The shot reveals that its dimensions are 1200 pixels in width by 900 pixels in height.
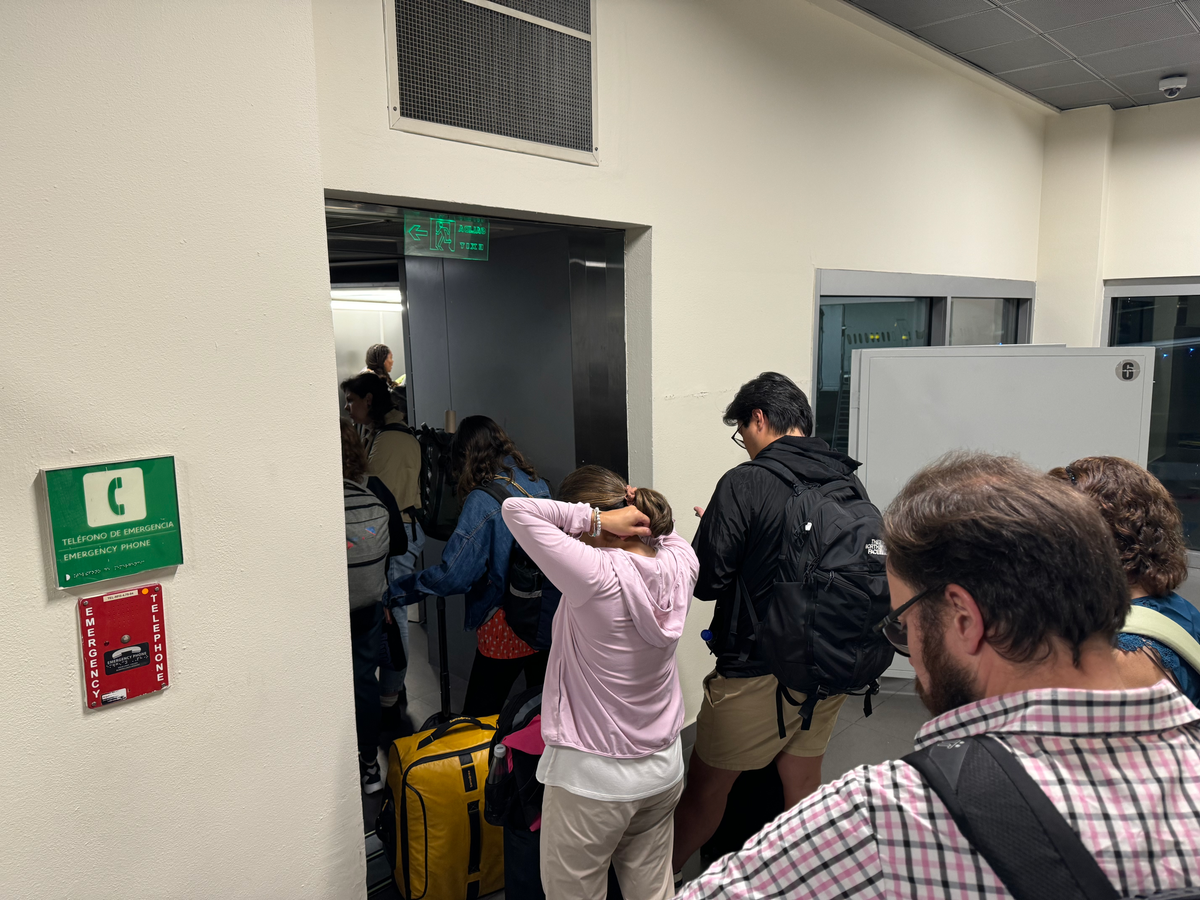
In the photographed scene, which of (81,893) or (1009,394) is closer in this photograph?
(81,893)

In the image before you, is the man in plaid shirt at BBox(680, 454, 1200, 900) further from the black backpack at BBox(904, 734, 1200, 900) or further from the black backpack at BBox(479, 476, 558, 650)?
the black backpack at BBox(479, 476, 558, 650)

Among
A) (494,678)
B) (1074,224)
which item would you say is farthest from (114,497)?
(1074,224)

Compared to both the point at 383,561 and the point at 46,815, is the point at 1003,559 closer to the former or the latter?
the point at 46,815

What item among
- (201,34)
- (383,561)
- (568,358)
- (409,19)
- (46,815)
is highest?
(409,19)

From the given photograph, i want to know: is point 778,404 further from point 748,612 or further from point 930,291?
point 930,291

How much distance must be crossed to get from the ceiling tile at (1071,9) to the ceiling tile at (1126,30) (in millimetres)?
81

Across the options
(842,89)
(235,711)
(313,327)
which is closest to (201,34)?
(313,327)

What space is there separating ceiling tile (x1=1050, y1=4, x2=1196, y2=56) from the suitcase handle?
425cm

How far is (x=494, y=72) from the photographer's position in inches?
94.0

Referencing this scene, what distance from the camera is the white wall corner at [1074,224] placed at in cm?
551

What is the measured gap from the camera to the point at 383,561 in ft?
9.47

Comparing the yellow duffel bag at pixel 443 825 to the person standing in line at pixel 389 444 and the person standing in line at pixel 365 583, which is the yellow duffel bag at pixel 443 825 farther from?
Result: the person standing in line at pixel 389 444

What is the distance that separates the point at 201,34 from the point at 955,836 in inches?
76.3

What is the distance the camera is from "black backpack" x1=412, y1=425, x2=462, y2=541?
3.78 m
